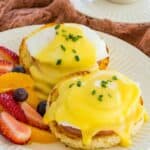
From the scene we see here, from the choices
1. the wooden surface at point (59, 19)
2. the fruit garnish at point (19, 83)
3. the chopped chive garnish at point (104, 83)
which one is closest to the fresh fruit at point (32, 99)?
the fruit garnish at point (19, 83)

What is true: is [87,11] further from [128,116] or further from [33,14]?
[128,116]

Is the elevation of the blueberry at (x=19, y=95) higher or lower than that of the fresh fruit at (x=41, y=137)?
higher

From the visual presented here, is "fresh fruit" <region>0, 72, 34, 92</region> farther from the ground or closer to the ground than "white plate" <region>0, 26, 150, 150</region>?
farther from the ground

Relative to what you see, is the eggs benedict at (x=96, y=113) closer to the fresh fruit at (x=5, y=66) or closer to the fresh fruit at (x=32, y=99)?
the fresh fruit at (x=32, y=99)

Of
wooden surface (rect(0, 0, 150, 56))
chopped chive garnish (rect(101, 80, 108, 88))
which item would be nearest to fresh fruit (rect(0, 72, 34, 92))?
chopped chive garnish (rect(101, 80, 108, 88))

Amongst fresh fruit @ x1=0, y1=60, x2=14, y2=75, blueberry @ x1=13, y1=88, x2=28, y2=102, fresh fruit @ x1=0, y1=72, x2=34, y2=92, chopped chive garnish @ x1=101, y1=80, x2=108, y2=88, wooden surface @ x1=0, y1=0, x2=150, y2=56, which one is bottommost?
wooden surface @ x1=0, y1=0, x2=150, y2=56

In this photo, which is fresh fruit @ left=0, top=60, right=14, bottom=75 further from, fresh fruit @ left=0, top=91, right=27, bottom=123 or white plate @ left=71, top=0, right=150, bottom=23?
white plate @ left=71, top=0, right=150, bottom=23

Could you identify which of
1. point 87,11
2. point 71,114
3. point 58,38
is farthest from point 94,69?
point 87,11

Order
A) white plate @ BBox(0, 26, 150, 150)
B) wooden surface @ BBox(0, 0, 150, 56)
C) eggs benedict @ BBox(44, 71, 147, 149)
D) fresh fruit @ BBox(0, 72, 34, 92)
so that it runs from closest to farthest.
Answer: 1. eggs benedict @ BBox(44, 71, 147, 149)
2. fresh fruit @ BBox(0, 72, 34, 92)
3. white plate @ BBox(0, 26, 150, 150)
4. wooden surface @ BBox(0, 0, 150, 56)
